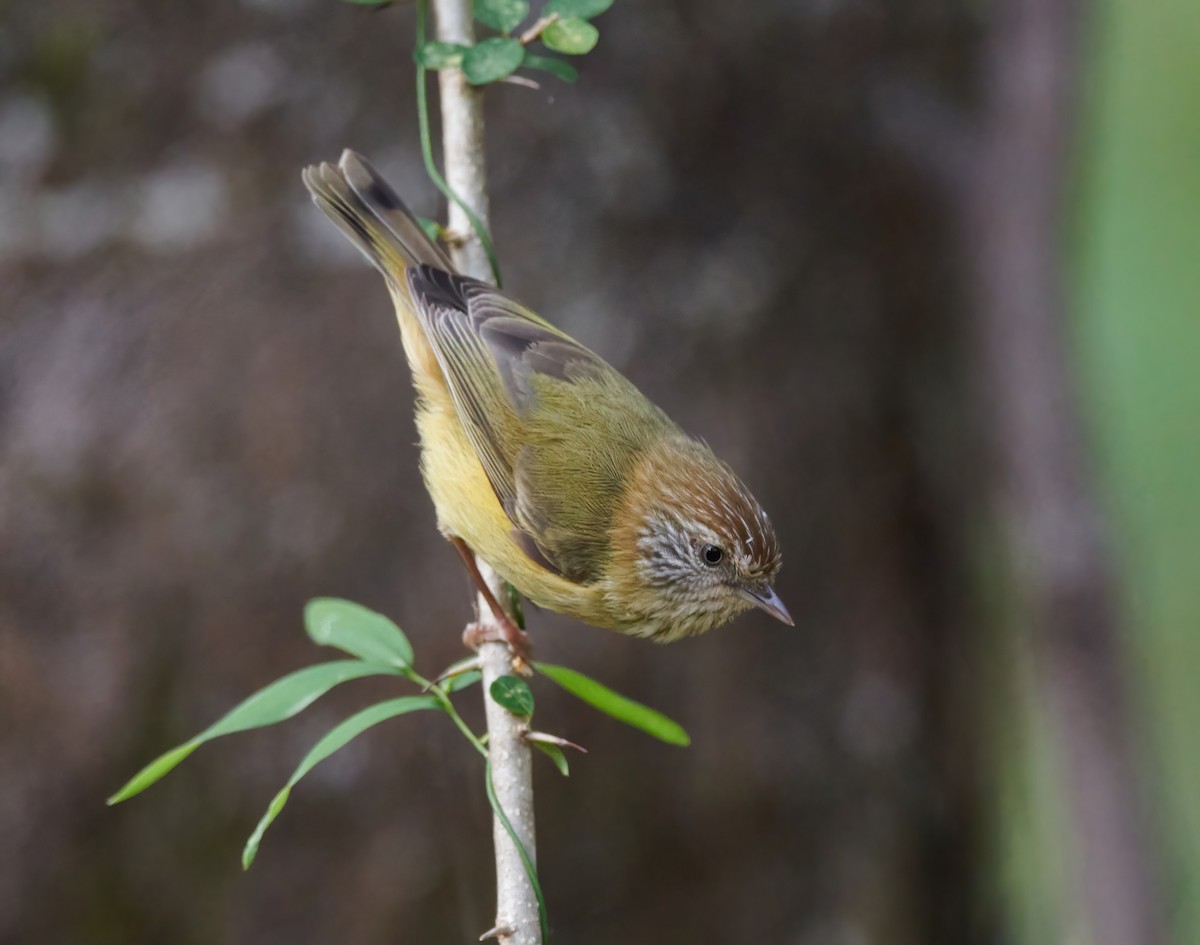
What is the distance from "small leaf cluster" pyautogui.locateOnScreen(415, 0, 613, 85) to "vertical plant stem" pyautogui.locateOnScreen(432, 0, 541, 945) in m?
0.20

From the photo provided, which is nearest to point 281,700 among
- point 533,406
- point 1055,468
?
point 533,406

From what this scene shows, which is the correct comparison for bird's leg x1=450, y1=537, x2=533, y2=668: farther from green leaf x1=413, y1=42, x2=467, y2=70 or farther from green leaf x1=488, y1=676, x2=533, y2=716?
green leaf x1=413, y1=42, x2=467, y2=70

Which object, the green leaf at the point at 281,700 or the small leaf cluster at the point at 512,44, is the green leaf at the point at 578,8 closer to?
the small leaf cluster at the point at 512,44

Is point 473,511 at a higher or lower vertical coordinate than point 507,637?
higher

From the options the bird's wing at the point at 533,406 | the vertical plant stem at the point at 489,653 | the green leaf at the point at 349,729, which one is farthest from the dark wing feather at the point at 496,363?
the green leaf at the point at 349,729

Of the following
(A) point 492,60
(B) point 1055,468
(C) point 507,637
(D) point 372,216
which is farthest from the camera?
(B) point 1055,468

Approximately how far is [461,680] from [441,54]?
1220mm

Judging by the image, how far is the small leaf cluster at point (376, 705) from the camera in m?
1.87

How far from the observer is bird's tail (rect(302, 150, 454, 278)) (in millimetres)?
3234

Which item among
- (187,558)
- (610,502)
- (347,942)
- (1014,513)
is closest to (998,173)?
(1014,513)

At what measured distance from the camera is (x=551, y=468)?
3.08 metres

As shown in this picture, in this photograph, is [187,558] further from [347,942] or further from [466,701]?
[347,942]

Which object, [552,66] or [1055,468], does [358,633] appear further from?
[1055,468]

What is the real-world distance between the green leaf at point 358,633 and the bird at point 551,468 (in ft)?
1.81
